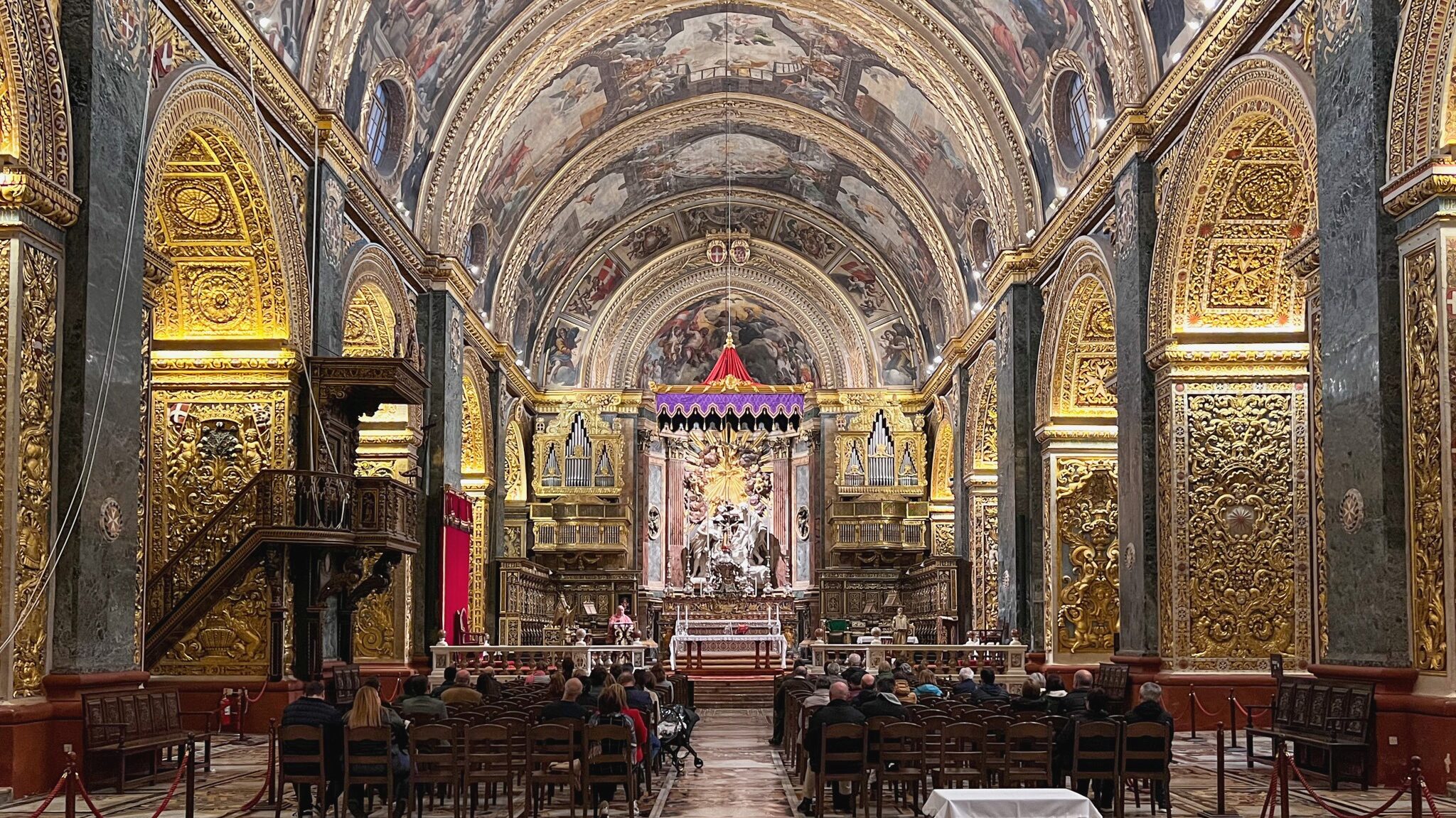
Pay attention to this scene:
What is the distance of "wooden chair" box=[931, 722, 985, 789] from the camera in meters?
10.9

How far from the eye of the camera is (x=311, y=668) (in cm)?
1786

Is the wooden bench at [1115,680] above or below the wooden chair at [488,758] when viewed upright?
below

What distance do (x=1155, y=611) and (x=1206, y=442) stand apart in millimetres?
2147

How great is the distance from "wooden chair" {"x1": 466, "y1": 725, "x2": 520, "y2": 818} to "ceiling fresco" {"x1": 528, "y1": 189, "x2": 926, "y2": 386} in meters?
26.5

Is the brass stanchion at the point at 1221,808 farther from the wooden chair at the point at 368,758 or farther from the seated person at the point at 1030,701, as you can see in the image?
the wooden chair at the point at 368,758

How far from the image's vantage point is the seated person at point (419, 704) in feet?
41.2

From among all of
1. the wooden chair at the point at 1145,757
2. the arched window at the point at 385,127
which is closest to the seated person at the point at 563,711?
the wooden chair at the point at 1145,757

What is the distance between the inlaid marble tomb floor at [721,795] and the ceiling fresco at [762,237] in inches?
846

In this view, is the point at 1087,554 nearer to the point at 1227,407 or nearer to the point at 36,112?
the point at 1227,407

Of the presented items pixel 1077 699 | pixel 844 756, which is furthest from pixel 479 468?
pixel 844 756

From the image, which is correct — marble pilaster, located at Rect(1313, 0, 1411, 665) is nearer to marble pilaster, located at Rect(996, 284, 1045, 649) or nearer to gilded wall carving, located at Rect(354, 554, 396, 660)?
marble pilaster, located at Rect(996, 284, 1045, 649)

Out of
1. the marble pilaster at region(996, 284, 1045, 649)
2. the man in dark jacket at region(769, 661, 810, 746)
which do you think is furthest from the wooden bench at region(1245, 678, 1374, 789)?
the marble pilaster at region(996, 284, 1045, 649)

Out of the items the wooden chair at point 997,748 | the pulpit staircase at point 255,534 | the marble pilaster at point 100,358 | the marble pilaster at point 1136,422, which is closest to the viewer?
the wooden chair at point 997,748

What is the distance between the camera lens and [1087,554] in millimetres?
23375
